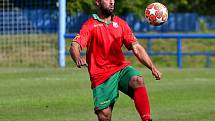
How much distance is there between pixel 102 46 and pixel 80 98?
619 cm

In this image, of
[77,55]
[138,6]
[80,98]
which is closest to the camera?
[77,55]

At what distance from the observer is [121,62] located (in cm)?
971

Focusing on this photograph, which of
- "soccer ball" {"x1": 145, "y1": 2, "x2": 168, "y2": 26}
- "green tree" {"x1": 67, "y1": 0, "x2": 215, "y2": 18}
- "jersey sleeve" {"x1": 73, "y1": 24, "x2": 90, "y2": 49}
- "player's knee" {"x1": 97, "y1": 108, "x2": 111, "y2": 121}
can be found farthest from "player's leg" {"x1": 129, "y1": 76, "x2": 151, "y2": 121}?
"green tree" {"x1": 67, "y1": 0, "x2": 215, "y2": 18}

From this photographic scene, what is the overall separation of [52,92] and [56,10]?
41.0 feet

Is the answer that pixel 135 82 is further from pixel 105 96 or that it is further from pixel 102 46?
pixel 102 46

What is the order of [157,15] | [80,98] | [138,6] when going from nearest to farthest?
1. [157,15]
2. [80,98]
3. [138,6]

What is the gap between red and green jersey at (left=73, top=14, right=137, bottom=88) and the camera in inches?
377

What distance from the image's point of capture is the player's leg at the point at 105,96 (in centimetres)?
959

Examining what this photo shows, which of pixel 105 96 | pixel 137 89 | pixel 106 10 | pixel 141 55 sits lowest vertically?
pixel 105 96

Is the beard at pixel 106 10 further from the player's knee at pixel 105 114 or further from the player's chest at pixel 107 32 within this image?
the player's knee at pixel 105 114

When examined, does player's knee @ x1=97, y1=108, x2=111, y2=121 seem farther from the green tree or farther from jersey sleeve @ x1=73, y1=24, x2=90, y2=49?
the green tree

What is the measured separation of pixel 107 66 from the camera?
9.62 metres

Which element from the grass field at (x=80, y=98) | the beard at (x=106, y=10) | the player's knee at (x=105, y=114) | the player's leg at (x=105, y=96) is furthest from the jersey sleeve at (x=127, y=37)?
the grass field at (x=80, y=98)

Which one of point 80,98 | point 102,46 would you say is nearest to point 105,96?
point 102,46
